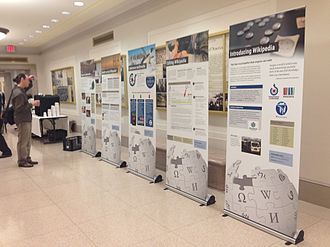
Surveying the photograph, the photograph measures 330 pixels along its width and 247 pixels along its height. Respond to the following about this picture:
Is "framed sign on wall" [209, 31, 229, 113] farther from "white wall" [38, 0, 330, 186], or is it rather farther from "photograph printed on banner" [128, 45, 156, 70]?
"photograph printed on banner" [128, 45, 156, 70]

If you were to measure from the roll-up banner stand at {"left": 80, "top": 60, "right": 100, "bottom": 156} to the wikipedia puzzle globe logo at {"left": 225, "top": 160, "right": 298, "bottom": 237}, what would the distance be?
4.03 m

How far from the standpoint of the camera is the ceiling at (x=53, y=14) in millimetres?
6688

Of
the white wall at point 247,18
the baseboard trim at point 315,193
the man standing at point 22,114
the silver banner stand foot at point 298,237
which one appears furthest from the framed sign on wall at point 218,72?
the man standing at point 22,114

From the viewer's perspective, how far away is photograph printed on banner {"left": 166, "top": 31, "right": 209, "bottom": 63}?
12.3 feet

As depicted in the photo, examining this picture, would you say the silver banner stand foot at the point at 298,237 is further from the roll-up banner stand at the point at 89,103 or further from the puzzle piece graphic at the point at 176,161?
the roll-up banner stand at the point at 89,103

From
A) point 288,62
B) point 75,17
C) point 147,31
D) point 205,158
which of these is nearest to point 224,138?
point 205,158

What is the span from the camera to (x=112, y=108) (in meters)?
5.81

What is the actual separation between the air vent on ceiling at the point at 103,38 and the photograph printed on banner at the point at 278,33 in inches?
208

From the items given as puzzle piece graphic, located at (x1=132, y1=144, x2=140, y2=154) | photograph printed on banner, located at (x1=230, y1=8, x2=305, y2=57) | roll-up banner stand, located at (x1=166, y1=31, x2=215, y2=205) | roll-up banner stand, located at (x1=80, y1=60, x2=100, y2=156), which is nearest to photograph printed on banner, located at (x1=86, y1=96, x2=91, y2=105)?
roll-up banner stand, located at (x1=80, y1=60, x2=100, y2=156)

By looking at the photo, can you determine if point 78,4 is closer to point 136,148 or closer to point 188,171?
point 136,148

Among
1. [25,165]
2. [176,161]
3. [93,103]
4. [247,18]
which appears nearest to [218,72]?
[247,18]

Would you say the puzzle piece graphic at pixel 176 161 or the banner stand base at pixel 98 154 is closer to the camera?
the puzzle piece graphic at pixel 176 161

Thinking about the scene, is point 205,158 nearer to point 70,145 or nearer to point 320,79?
point 320,79

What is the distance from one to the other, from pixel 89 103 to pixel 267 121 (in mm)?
→ 4604
